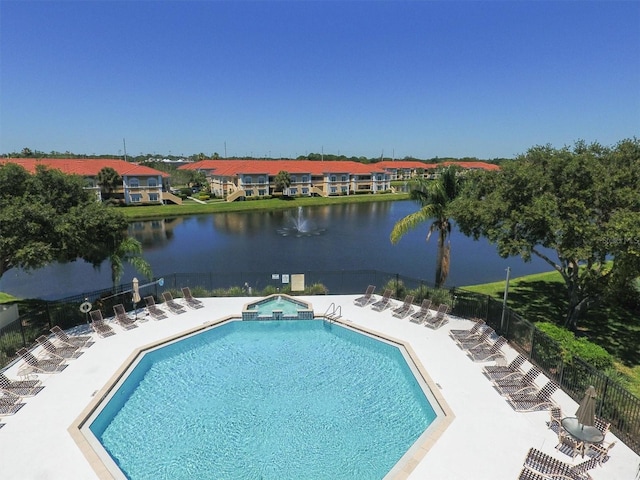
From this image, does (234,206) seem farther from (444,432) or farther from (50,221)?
(444,432)

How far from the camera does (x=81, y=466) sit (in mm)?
9141

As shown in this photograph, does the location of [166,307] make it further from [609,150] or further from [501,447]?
[609,150]

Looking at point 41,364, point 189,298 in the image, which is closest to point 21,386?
point 41,364

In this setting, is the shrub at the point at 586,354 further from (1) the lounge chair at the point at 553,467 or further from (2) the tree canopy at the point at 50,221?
(2) the tree canopy at the point at 50,221

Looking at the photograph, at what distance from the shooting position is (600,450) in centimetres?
927

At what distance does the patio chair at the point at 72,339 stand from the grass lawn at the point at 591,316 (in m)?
19.7

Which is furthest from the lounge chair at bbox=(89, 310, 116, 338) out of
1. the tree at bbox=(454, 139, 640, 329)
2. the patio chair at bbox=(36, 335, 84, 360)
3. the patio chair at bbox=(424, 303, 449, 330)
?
the tree at bbox=(454, 139, 640, 329)

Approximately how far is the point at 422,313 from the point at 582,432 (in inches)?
346

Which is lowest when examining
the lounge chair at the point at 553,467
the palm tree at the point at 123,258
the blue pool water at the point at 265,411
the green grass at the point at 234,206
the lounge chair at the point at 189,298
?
the green grass at the point at 234,206

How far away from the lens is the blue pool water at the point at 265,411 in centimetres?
979

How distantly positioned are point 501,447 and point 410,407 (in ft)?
9.65

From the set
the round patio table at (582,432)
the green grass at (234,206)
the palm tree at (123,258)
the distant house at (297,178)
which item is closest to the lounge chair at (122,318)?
the palm tree at (123,258)

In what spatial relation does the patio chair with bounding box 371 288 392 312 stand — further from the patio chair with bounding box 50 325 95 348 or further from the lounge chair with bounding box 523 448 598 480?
the patio chair with bounding box 50 325 95 348

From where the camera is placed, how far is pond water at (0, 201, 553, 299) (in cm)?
3069
